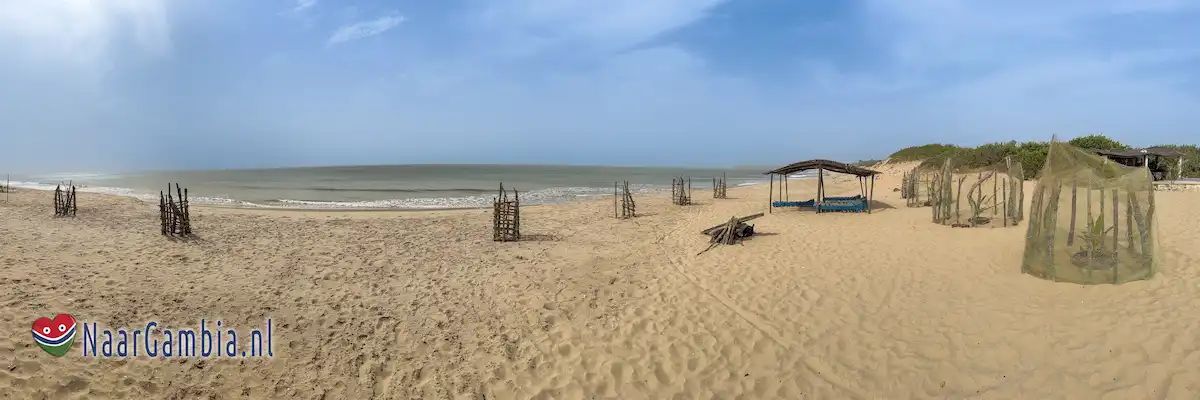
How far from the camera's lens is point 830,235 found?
37.4 feet

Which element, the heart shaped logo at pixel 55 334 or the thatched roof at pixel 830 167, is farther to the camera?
the thatched roof at pixel 830 167

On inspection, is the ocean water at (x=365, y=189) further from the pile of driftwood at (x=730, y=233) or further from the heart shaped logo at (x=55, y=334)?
the heart shaped logo at (x=55, y=334)

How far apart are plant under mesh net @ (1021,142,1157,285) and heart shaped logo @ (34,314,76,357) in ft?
38.9

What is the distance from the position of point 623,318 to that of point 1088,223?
21.1 feet

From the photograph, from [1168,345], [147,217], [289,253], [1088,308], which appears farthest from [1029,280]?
[147,217]

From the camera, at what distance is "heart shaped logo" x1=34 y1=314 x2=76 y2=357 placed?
517 centimetres

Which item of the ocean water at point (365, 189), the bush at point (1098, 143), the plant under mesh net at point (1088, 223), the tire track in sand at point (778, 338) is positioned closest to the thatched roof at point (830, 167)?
the plant under mesh net at point (1088, 223)

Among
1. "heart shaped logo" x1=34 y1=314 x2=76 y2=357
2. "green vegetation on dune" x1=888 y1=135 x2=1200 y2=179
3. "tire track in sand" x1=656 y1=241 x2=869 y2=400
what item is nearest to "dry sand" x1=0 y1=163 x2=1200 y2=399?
"tire track in sand" x1=656 y1=241 x2=869 y2=400

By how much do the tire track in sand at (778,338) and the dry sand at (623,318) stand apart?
0.11ft

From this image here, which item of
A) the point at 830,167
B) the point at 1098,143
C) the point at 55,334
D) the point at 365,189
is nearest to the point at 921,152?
the point at 1098,143

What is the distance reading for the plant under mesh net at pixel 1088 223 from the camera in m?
6.44

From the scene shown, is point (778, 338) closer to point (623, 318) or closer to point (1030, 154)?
point (623, 318)

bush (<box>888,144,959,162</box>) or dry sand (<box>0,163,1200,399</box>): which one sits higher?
bush (<box>888,144,959,162</box>)

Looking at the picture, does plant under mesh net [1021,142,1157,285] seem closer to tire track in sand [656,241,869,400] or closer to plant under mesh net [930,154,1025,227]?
plant under mesh net [930,154,1025,227]
